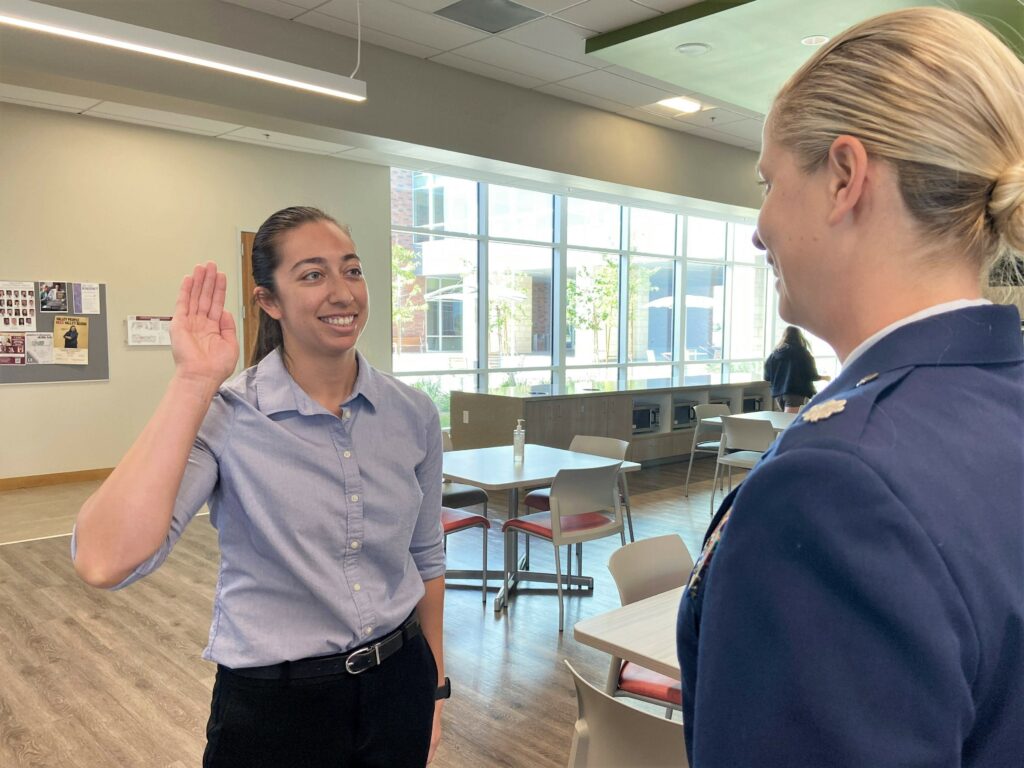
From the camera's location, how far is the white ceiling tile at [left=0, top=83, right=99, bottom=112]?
5824 mm

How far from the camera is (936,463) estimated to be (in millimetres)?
504

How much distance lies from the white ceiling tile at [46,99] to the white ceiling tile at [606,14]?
12.3 feet

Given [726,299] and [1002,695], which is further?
[726,299]

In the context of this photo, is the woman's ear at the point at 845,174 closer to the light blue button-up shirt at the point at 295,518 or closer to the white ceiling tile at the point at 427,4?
the light blue button-up shirt at the point at 295,518

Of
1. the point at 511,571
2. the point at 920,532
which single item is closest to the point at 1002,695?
the point at 920,532

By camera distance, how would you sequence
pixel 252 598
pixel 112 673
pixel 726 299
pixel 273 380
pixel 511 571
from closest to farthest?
pixel 252 598 < pixel 273 380 < pixel 112 673 < pixel 511 571 < pixel 726 299

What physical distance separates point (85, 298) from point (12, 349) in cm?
74

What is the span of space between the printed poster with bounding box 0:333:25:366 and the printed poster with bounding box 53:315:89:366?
0.25 m

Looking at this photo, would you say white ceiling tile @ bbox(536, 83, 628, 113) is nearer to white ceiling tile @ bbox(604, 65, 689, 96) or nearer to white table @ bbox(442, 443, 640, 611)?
white ceiling tile @ bbox(604, 65, 689, 96)

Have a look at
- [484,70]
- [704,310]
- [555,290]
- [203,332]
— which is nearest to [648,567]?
[203,332]

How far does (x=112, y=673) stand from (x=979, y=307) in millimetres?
3694

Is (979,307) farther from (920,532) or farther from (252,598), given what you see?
(252,598)

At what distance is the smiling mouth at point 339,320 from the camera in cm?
144

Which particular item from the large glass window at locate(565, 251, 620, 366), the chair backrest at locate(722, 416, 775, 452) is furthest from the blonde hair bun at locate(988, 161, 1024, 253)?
the large glass window at locate(565, 251, 620, 366)
